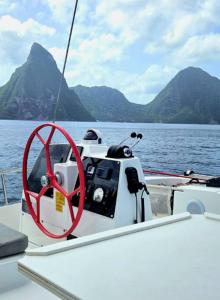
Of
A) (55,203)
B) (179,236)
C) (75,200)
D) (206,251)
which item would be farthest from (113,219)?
(206,251)

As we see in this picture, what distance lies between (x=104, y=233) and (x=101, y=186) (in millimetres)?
906

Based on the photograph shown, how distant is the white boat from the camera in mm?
674

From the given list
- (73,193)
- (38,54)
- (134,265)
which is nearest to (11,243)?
(73,193)

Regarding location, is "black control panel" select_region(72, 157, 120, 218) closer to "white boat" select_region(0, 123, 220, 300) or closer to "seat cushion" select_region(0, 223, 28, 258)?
"white boat" select_region(0, 123, 220, 300)

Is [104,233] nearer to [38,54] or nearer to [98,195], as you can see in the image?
[98,195]

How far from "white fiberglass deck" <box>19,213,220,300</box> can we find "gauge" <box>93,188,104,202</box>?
2.72ft

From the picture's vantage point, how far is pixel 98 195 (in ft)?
6.16

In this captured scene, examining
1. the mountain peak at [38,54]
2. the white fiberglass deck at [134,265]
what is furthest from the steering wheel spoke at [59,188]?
the mountain peak at [38,54]

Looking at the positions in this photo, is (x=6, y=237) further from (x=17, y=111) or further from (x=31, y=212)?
(x=17, y=111)

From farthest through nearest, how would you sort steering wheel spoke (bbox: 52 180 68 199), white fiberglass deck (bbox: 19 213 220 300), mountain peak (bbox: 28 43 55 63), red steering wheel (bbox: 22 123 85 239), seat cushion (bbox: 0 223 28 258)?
1. mountain peak (bbox: 28 43 55 63)
2. steering wheel spoke (bbox: 52 180 68 199)
3. red steering wheel (bbox: 22 123 85 239)
4. seat cushion (bbox: 0 223 28 258)
5. white fiberglass deck (bbox: 19 213 220 300)

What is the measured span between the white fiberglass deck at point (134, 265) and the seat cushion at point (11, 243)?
2.02 ft

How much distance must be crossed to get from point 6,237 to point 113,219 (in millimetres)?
539

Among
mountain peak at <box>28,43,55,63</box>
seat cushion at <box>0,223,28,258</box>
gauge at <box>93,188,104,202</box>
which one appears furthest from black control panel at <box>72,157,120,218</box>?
mountain peak at <box>28,43,55,63</box>

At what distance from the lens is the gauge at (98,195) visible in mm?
1867
